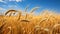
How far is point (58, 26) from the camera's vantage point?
61.3 inches

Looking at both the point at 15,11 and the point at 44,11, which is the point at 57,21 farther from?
the point at 15,11

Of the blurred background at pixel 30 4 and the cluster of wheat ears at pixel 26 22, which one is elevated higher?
the blurred background at pixel 30 4

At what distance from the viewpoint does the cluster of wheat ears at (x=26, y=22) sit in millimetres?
1595

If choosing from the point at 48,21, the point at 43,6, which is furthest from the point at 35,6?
the point at 48,21

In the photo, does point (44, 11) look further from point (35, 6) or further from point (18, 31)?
point (18, 31)

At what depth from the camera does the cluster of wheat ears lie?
5.23 ft

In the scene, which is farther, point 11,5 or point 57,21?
point 11,5

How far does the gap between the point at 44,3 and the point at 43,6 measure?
0.14 ft

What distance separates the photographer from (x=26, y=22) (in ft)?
5.36

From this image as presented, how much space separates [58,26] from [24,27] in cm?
36

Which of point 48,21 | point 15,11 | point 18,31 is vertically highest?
point 15,11

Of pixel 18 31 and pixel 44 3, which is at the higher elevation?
pixel 44 3

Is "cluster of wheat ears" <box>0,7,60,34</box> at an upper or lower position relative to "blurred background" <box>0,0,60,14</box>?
lower

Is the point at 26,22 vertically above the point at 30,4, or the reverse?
the point at 30,4
